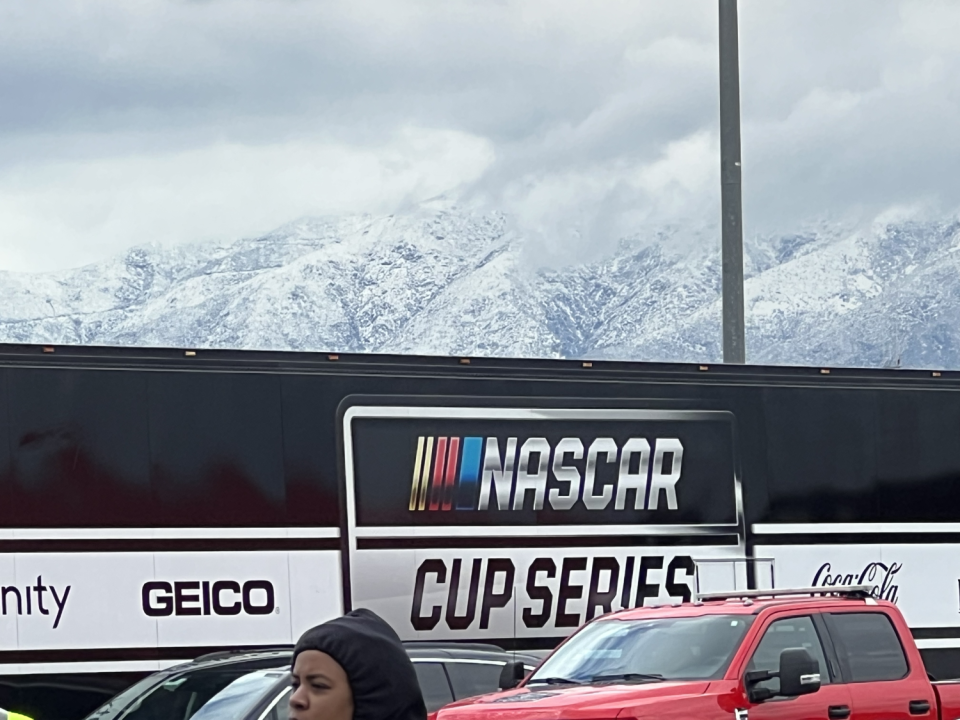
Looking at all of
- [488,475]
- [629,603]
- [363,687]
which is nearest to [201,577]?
[488,475]

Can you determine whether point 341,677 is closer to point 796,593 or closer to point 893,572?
point 796,593

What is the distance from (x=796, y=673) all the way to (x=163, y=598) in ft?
20.2

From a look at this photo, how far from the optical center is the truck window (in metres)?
10.8

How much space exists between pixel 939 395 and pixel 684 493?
309 centimetres

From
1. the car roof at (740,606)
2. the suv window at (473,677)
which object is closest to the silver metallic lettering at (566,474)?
the suv window at (473,677)

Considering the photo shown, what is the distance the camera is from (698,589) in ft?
54.5

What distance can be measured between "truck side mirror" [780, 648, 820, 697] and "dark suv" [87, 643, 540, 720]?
1714 millimetres

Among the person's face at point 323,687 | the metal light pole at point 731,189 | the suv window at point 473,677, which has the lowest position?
the suv window at point 473,677

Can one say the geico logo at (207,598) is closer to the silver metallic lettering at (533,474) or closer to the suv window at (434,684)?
the silver metallic lettering at (533,474)

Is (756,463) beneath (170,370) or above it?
beneath

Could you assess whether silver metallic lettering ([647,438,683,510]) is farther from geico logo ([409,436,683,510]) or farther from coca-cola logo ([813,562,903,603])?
coca-cola logo ([813,562,903,603])

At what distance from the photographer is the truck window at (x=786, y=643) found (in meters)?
10.8

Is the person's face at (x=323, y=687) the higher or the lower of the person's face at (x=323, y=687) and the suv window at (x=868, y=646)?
the higher

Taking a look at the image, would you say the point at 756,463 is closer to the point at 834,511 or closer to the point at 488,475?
the point at 834,511
